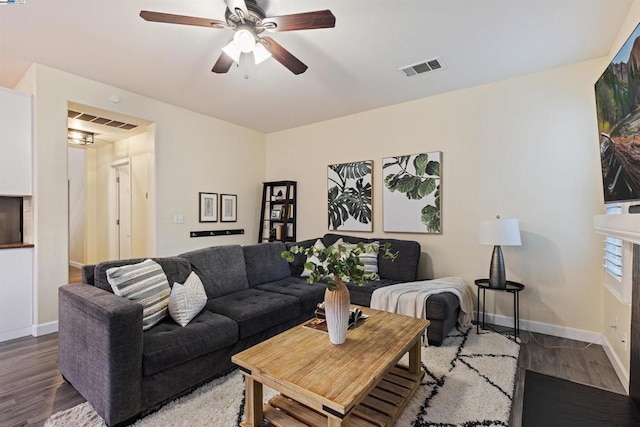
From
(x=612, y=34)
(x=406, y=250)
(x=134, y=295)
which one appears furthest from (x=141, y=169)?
(x=612, y=34)

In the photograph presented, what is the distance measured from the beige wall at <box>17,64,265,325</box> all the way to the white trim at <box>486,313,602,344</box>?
12.7ft

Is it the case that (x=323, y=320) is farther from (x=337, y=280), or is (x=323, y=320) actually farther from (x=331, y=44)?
(x=331, y=44)

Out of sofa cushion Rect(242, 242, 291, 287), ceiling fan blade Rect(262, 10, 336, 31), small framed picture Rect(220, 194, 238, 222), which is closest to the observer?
ceiling fan blade Rect(262, 10, 336, 31)

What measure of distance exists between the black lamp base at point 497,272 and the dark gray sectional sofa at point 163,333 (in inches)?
19.6

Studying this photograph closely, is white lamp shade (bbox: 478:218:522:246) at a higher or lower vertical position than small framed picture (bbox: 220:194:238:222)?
lower

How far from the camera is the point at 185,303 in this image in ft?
7.16

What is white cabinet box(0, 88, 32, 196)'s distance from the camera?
9.98 feet

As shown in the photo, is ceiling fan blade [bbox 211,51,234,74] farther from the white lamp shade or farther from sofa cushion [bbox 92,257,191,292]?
the white lamp shade

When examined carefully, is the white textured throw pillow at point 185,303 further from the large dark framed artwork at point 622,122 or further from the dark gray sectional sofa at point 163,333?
the large dark framed artwork at point 622,122

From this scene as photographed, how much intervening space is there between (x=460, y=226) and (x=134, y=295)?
11.1ft

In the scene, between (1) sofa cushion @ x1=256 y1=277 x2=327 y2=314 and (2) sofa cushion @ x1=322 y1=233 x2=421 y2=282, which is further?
(2) sofa cushion @ x1=322 y1=233 x2=421 y2=282

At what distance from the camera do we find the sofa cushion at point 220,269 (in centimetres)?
281

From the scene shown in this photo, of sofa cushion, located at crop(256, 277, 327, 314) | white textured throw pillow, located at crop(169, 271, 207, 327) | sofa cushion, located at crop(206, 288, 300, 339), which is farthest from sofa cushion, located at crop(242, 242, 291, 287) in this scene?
white textured throw pillow, located at crop(169, 271, 207, 327)

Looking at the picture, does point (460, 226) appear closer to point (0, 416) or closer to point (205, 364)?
point (205, 364)
